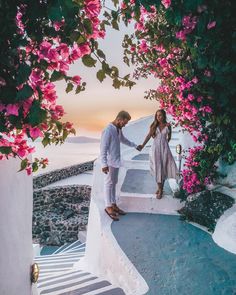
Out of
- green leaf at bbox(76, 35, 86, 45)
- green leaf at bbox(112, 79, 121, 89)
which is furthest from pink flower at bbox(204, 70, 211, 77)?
green leaf at bbox(76, 35, 86, 45)

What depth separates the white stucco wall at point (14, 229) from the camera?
354 cm

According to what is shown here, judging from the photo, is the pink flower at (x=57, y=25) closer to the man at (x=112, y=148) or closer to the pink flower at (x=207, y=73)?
the pink flower at (x=207, y=73)

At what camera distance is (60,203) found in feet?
65.3

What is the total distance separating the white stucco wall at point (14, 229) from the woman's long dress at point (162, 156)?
2.77 m

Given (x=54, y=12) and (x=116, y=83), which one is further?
(x=116, y=83)

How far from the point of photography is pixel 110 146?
5.83m

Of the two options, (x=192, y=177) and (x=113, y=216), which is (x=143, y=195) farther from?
(x=192, y=177)

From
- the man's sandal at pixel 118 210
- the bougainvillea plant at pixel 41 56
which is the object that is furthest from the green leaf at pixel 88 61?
the man's sandal at pixel 118 210

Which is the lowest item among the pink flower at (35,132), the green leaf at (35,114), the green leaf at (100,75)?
the pink flower at (35,132)

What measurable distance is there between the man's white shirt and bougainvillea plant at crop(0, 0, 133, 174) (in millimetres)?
3299

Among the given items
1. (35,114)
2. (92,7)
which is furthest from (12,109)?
(92,7)

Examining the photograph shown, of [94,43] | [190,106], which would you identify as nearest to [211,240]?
[190,106]

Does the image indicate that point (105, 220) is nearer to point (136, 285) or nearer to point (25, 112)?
point (136, 285)

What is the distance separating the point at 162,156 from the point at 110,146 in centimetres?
128
